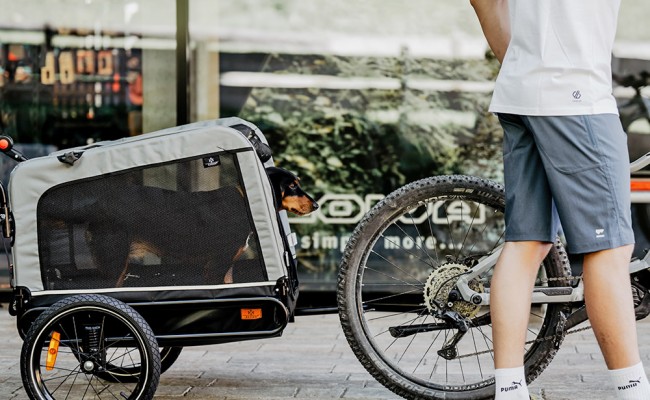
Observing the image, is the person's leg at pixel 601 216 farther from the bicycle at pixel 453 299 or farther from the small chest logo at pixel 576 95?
the bicycle at pixel 453 299

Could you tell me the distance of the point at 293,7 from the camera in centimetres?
713

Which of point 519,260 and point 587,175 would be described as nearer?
point 587,175

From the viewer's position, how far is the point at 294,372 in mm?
4988

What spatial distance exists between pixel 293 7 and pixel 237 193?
10.8 feet

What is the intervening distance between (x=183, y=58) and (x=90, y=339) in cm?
340

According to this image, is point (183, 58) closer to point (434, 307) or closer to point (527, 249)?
point (434, 307)

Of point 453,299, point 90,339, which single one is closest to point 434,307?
point 453,299

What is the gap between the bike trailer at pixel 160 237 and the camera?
4070 millimetres

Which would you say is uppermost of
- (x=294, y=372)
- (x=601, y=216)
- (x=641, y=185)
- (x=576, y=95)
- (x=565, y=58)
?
(x=565, y=58)

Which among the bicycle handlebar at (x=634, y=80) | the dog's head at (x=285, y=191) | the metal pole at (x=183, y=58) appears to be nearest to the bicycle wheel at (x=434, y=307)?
the dog's head at (x=285, y=191)

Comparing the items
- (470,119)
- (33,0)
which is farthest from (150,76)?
(470,119)

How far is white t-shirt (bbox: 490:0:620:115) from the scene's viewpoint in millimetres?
3422

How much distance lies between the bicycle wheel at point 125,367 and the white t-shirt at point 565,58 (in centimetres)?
176

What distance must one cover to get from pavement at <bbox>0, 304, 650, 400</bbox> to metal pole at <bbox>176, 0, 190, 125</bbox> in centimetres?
184
